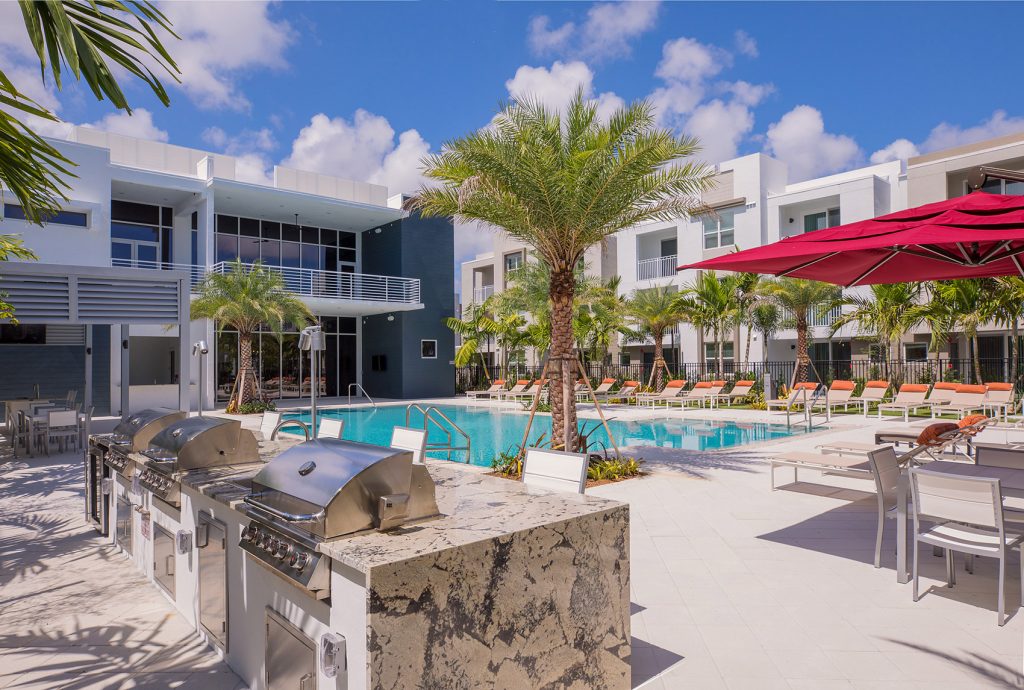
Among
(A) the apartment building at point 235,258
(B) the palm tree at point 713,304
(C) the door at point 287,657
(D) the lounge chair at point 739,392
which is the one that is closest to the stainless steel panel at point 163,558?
(C) the door at point 287,657

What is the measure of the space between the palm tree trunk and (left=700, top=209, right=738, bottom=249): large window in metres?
20.5

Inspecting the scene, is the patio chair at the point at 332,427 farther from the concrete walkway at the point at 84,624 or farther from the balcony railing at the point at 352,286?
the balcony railing at the point at 352,286

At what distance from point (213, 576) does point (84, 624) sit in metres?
1.27

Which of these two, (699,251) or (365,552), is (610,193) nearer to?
(365,552)

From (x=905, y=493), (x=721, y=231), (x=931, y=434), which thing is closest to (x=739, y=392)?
(x=721, y=231)

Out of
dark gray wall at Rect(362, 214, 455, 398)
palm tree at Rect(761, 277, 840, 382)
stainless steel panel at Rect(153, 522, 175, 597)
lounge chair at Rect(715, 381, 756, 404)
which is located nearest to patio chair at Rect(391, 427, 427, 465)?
stainless steel panel at Rect(153, 522, 175, 597)

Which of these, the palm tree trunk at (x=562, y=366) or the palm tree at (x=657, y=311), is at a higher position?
the palm tree at (x=657, y=311)

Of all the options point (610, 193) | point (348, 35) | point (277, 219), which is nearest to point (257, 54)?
point (348, 35)

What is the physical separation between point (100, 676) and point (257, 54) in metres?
14.1

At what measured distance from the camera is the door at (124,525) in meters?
4.93

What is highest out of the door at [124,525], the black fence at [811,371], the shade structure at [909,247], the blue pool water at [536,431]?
the shade structure at [909,247]

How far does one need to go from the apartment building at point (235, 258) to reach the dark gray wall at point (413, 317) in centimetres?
6

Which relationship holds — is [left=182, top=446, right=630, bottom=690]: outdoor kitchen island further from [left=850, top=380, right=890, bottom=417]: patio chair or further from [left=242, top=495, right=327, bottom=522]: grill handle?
[left=850, top=380, right=890, bottom=417]: patio chair

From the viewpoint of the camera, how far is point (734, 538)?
5.54 m
